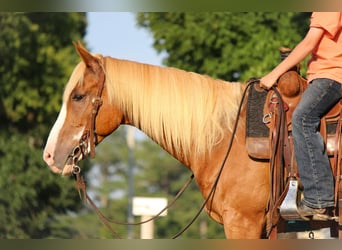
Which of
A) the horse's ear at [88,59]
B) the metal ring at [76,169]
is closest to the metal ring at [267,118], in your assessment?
the horse's ear at [88,59]

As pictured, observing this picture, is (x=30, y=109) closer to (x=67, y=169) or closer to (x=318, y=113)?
(x=67, y=169)

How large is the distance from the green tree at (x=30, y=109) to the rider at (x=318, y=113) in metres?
10.8

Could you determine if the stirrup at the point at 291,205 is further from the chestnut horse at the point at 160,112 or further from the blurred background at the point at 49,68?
the blurred background at the point at 49,68

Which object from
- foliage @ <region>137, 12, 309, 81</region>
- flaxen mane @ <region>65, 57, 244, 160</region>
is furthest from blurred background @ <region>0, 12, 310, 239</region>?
flaxen mane @ <region>65, 57, 244, 160</region>

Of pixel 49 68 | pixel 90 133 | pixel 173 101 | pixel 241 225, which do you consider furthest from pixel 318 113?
pixel 49 68

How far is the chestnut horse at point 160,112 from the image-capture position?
606 centimetres

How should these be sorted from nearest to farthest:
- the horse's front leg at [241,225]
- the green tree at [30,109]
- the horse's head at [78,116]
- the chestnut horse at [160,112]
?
the horse's front leg at [241,225] < the chestnut horse at [160,112] < the horse's head at [78,116] < the green tree at [30,109]

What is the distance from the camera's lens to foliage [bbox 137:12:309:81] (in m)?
11.6

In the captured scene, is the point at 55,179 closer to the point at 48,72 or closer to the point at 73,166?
the point at 48,72

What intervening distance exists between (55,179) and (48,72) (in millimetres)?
2075

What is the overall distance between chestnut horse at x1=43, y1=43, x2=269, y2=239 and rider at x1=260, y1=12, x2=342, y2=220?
42 centimetres

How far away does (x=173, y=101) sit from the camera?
6156 millimetres

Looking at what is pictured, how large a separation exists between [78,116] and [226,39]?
6.13m

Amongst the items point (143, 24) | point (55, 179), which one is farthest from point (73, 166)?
point (55, 179)
